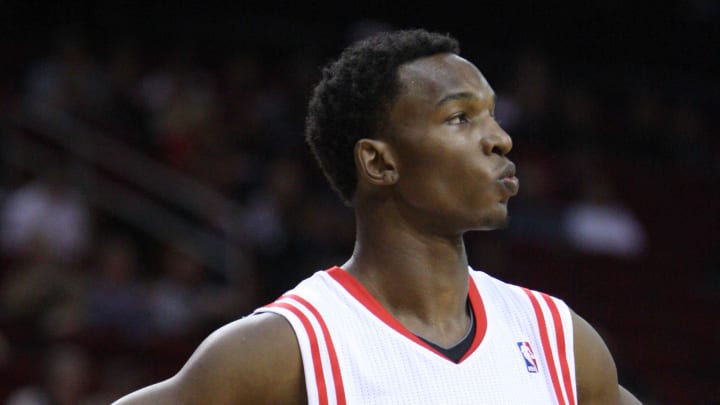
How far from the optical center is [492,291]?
3031mm

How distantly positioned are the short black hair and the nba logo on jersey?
0.54 meters

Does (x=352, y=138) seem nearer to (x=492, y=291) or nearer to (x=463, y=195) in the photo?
(x=463, y=195)

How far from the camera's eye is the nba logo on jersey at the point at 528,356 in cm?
283

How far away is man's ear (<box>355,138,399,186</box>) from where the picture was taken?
2867mm

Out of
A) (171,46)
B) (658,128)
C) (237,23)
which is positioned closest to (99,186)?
(171,46)

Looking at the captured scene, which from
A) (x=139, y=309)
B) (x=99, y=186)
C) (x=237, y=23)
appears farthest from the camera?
(x=237, y=23)

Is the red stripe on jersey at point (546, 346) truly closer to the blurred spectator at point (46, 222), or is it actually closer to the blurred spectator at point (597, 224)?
the blurred spectator at point (46, 222)

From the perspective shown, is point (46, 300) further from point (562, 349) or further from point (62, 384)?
point (562, 349)

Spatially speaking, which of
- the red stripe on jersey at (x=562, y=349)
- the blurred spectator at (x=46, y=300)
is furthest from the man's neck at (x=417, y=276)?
the blurred spectator at (x=46, y=300)

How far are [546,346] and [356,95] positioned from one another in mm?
720

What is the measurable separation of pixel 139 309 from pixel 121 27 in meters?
4.47

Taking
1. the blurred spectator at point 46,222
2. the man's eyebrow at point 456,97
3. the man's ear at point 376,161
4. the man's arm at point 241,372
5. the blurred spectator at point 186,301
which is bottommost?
the man's arm at point 241,372

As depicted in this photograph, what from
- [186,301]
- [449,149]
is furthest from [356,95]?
[186,301]

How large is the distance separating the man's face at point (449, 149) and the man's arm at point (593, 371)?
0.37 m
